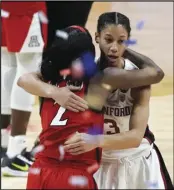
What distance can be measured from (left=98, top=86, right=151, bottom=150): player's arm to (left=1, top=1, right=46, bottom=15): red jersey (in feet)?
0.50

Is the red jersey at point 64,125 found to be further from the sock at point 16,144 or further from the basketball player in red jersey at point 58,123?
the sock at point 16,144

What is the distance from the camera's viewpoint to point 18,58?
0.74 m

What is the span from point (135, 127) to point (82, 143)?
0.06 m

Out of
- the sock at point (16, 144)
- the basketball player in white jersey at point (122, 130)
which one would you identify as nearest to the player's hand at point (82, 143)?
the basketball player in white jersey at point (122, 130)

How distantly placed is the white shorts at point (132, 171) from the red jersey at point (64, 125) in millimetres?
46

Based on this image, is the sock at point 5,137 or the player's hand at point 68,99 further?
the sock at point 5,137

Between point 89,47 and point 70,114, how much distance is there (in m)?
0.07

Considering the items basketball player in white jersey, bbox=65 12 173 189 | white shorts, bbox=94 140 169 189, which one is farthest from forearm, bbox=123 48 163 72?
white shorts, bbox=94 140 169 189

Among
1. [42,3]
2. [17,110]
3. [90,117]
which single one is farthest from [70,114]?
[17,110]

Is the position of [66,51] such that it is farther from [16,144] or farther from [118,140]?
[16,144]

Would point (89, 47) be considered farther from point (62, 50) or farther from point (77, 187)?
point (77, 187)

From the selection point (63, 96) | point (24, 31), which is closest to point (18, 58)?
point (24, 31)

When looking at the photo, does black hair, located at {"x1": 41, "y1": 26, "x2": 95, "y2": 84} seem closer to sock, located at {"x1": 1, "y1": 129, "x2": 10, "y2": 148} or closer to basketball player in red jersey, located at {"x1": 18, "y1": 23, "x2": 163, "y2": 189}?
basketball player in red jersey, located at {"x1": 18, "y1": 23, "x2": 163, "y2": 189}

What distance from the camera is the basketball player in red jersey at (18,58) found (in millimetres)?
655
